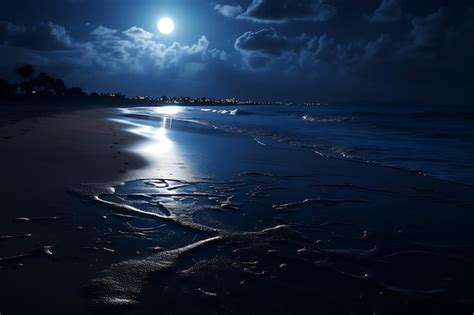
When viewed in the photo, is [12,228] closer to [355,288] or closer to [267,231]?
[267,231]

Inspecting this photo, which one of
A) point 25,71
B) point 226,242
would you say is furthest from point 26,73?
point 226,242

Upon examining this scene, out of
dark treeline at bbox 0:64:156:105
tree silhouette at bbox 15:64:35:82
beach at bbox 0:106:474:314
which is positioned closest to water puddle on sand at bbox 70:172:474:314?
beach at bbox 0:106:474:314

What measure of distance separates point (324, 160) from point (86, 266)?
8699 millimetres

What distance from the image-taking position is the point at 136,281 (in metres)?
3.12

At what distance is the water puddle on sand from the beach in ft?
0.06

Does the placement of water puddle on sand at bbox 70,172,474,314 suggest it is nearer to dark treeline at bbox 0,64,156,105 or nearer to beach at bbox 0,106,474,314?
beach at bbox 0,106,474,314

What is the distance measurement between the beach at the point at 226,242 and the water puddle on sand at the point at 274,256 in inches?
0.7

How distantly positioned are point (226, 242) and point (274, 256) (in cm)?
62

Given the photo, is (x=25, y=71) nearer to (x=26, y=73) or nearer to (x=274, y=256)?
(x=26, y=73)

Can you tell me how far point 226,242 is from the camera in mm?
4184

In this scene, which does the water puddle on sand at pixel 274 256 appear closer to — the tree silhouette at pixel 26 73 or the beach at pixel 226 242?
the beach at pixel 226 242

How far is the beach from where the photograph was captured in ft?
9.71

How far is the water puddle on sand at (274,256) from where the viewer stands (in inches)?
117

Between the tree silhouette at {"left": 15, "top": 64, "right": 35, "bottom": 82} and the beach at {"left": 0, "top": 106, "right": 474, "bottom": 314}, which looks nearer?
the beach at {"left": 0, "top": 106, "right": 474, "bottom": 314}
